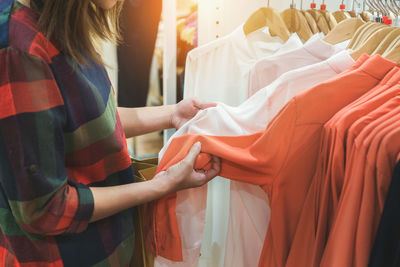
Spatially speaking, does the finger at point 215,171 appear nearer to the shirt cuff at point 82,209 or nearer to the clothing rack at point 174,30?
the shirt cuff at point 82,209

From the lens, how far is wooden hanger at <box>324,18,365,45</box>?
0.95m

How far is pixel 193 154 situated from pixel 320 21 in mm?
756

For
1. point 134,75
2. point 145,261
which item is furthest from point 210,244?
point 134,75

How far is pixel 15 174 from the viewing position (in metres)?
0.55

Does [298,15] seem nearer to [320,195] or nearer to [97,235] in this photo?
[320,195]

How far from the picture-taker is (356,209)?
1.77 ft

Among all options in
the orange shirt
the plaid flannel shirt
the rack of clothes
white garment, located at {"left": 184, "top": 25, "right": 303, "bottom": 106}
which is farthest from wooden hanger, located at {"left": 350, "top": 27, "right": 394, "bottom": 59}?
the plaid flannel shirt

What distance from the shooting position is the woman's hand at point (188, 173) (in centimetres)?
71

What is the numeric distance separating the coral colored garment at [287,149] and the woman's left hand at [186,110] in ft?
0.87

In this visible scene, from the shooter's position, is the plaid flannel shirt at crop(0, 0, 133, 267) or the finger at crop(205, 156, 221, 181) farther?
the finger at crop(205, 156, 221, 181)

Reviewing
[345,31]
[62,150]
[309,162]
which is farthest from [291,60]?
[62,150]

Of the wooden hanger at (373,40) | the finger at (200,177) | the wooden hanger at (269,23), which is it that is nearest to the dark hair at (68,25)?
the finger at (200,177)

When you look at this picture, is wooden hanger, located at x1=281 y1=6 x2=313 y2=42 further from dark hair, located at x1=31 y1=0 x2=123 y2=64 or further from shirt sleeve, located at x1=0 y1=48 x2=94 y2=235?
shirt sleeve, located at x1=0 y1=48 x2=94 y2=235

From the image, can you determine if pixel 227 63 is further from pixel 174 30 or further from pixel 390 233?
pixel 390 233
